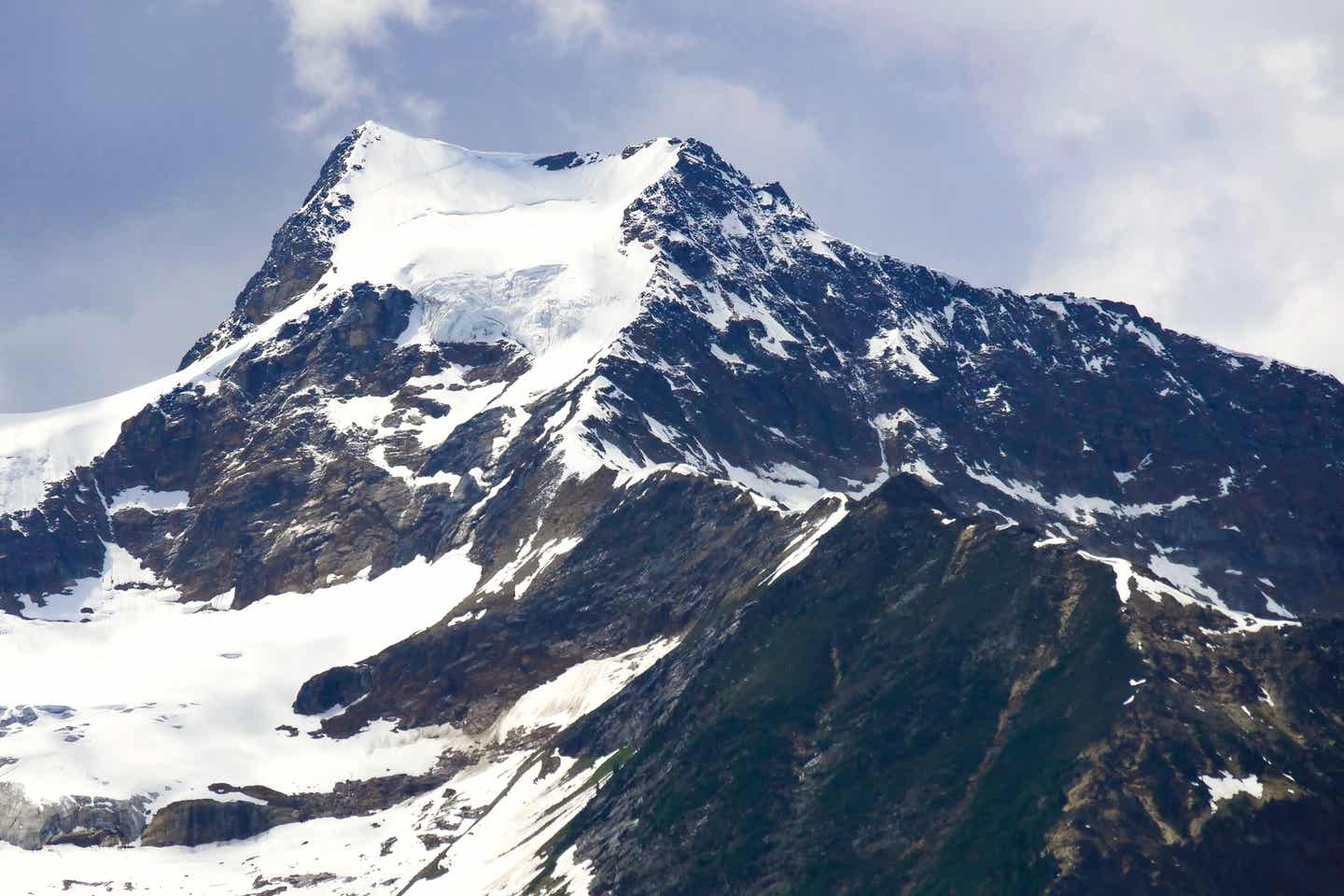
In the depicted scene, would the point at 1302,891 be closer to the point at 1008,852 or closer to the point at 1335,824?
the point at 1335,824

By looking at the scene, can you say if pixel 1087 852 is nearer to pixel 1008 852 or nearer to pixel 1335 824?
pixel 1008 852

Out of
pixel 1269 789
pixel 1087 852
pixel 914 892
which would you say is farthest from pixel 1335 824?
pixel 914 892

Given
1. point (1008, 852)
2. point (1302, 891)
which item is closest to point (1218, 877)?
point (1302, 891)

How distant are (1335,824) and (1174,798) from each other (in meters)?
14.7

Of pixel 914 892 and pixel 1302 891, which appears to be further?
pixel 914 892

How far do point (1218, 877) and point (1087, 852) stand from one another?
38.8 ft

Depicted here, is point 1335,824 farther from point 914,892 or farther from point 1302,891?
point 914,892

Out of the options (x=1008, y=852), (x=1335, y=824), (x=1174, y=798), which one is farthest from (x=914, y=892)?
(x=1335, y=824)

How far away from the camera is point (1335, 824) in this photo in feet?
631

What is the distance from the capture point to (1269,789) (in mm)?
196250

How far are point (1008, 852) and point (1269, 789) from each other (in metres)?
25.4

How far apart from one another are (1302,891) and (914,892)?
35770 mm

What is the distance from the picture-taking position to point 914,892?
199 m

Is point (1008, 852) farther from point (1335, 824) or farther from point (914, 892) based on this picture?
point (1335, 824)
